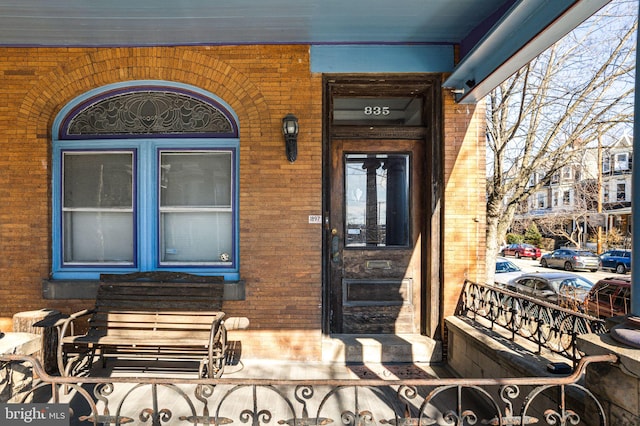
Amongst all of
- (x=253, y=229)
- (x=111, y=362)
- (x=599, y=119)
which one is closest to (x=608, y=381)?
(x=253, y=229)

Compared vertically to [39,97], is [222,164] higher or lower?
lower

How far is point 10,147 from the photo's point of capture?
466cm

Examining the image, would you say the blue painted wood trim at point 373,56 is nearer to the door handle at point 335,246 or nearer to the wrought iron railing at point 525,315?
the door handle at point 335,246

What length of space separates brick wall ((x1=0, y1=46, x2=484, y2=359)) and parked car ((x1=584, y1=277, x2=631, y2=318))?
25.7 feet

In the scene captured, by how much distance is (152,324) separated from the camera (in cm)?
409

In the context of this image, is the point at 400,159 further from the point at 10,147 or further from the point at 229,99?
the point at 10,147

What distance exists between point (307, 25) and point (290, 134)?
1.24m

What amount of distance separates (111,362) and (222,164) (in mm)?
2771

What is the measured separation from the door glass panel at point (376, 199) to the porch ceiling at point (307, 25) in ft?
4.27

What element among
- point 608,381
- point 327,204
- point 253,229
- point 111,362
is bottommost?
point 111,362

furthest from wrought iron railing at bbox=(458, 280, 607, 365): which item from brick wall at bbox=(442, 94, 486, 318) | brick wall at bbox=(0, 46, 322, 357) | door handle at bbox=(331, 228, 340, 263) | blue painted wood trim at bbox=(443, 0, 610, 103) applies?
blue painted wood trim at bbox=(443, 0, 610, 103)

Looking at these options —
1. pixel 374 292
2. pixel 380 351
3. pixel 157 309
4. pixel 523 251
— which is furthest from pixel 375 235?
pixel 523 251

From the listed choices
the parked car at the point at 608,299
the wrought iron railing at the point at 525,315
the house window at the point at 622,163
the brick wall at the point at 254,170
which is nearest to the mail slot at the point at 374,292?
the brick wall at the point at 254,170

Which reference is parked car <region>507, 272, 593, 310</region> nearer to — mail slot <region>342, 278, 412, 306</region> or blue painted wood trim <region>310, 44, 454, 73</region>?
mail slot <region>342, 278, 412, 306</region>
